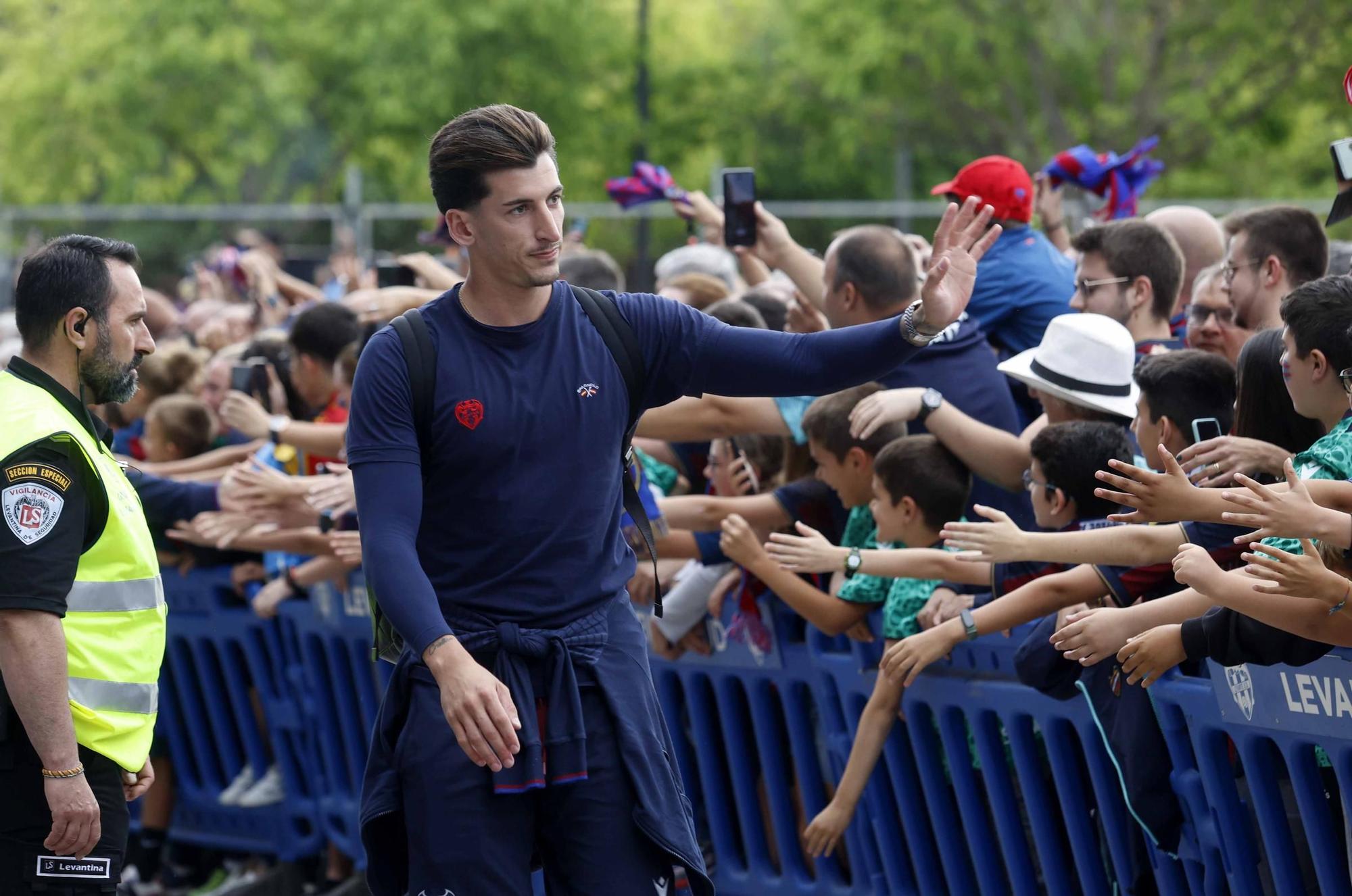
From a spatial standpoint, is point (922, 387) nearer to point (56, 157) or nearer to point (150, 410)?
point (150, 410)

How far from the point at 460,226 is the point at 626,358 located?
18.5 inches

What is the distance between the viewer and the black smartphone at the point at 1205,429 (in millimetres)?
4867

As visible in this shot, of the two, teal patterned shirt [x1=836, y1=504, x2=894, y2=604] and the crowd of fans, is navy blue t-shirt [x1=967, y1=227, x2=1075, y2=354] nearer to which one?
the crowd of fans

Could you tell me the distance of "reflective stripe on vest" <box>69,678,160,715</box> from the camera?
4.36 m

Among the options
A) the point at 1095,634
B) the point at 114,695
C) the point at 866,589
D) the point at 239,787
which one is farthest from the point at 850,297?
the point at 239,787

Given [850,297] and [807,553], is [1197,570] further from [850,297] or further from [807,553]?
[850,297]

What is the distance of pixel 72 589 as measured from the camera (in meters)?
4.36

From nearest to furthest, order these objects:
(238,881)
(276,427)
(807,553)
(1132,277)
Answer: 1. (807,553)
2. (1132,277)
3. (276,427)
4. (238,881)

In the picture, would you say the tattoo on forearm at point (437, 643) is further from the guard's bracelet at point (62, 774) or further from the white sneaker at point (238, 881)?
the white sneaker at point (238, 881)

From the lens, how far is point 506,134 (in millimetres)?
4070

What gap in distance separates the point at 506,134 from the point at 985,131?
23874mm

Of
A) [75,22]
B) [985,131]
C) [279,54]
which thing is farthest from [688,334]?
[75,22]

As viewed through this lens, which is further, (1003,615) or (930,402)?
(930,402)

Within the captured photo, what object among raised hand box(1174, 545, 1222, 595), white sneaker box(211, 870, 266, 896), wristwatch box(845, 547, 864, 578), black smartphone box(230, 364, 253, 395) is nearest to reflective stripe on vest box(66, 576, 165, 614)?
wristwatch box(845, 547, 864, 578)
